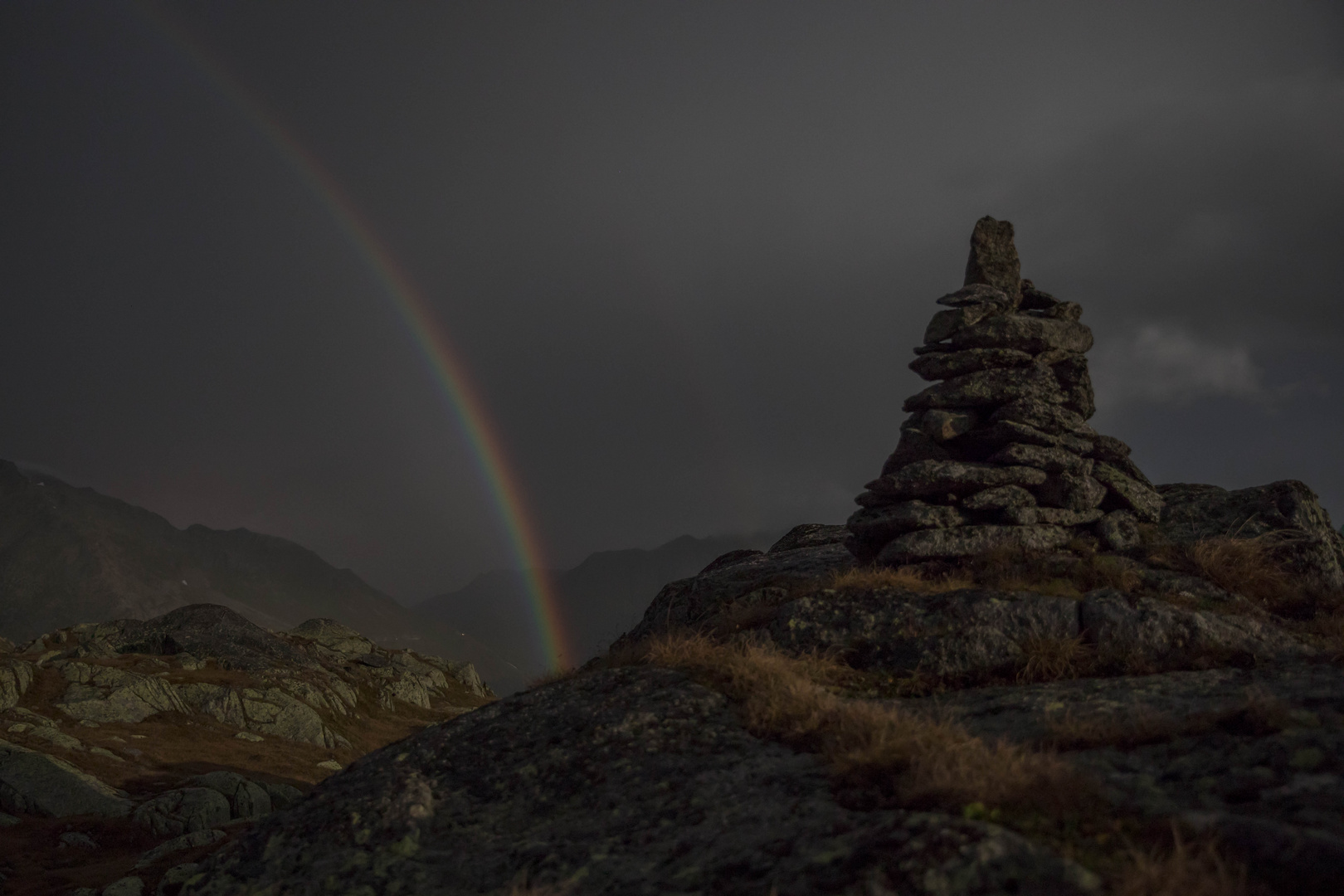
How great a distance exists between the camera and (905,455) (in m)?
17.1

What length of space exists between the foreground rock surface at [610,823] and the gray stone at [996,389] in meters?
10.8

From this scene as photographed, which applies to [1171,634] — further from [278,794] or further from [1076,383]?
[278,794]

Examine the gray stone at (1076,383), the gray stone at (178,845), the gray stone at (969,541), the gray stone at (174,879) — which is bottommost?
the gray stone at (174,879)

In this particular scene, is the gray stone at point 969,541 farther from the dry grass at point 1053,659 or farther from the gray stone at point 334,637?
the gray stone at point 334,637

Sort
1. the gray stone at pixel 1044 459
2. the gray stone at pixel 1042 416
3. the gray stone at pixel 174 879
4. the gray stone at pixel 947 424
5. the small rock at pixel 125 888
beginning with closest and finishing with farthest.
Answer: the gray stone at pixel 174 879
the small rock at pixel 125 888
the gray stone at pixel 1044 459
the gray stone at pixel 1042 416
the gray stone at pixel 947 424

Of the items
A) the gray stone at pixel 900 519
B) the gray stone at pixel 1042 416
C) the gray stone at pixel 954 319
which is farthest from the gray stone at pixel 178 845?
the gray stone at pixel 954 319

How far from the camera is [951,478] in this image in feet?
49.6

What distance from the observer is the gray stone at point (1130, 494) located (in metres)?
15.7

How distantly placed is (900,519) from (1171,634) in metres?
5.42

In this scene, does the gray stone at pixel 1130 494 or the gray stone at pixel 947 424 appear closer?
the gray stone at pixel 1130 494

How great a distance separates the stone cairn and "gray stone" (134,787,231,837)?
22226mm

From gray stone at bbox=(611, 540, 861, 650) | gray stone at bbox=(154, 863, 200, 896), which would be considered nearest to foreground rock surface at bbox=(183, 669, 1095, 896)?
gray stone at bbox=(154, 863, 200, 896)

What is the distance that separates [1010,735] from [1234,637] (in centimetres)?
563

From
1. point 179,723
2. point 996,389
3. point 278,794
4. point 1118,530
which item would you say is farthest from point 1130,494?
point 179,723
